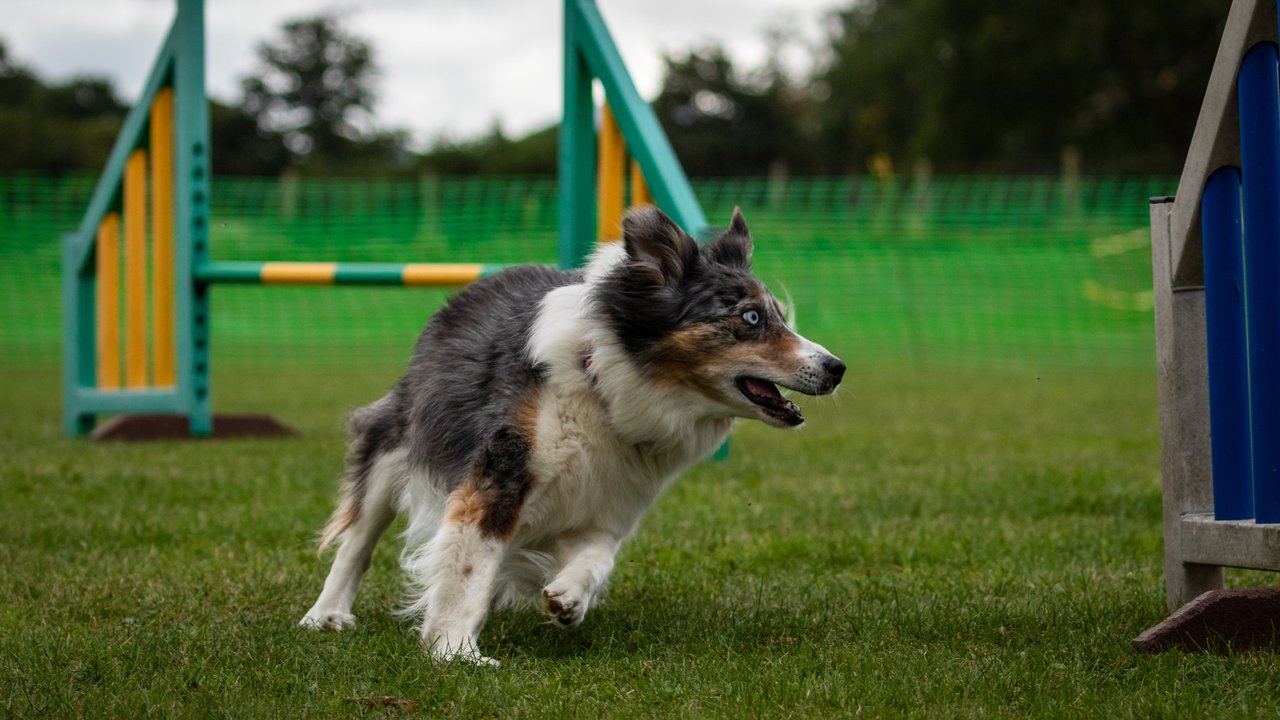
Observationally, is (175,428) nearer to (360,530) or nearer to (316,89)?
(360,530)

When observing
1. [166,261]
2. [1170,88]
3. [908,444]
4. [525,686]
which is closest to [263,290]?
[166,261]

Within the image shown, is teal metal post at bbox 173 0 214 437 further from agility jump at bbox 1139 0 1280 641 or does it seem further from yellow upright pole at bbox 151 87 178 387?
agility jump at bbox 1139 0 1280 641

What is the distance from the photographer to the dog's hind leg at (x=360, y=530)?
3.94 metres

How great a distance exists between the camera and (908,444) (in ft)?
27.8

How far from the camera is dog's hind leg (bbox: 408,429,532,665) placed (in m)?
3.46

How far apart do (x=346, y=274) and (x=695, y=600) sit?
12.8ft

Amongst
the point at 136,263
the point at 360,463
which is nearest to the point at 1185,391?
the point at 360,463

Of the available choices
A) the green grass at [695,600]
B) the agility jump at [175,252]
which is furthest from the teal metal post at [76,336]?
the green grass at [695,600]

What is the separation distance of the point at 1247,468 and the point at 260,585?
301 cm

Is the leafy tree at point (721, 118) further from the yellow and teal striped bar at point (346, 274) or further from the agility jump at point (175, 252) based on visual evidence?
the yellow and teal striped bar at point (346, 274)

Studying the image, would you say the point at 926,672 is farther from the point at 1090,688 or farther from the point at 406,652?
the point at 406,652

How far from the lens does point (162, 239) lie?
8.25 meters

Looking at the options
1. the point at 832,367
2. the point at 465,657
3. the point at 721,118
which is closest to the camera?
the point at 465,657

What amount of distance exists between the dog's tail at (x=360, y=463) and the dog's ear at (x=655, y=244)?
3.36 ft
